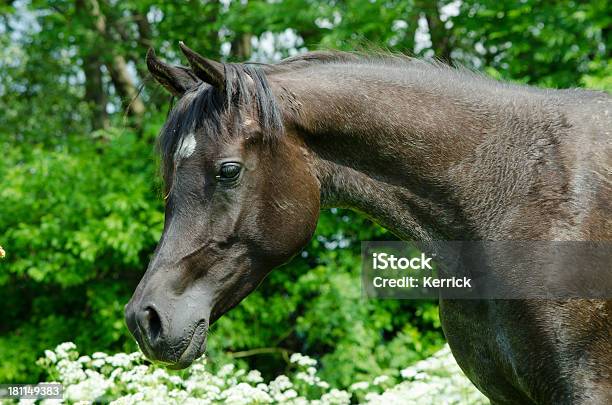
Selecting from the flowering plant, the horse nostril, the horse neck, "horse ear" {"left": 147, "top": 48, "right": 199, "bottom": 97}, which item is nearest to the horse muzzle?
the horse nostril

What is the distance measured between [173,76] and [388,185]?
0.84 m

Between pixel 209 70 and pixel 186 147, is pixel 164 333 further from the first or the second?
pixel 209 70

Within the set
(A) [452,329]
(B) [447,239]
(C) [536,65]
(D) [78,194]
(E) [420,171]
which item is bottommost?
(A) [452,329]

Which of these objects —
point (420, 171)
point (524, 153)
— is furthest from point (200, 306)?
point (524, 153)

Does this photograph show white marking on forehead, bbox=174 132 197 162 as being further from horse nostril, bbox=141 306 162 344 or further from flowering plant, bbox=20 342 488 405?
flowering plant, bbox=20 342 488 405

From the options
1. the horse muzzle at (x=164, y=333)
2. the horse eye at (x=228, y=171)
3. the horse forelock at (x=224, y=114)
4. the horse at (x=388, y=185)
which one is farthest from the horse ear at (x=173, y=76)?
the horse muzzle at (x=164, y=333)

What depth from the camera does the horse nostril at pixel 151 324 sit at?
2.22m

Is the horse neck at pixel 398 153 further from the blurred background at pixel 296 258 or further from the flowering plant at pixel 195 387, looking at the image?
the blurred background at pixel 296 258

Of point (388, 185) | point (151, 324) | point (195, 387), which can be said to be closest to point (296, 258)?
point (195, 387)

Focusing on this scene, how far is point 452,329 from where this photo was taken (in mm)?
2664

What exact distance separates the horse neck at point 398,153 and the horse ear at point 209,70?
21 cm

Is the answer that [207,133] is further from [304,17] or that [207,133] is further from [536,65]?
[536,65]

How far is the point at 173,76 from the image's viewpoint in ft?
8.35

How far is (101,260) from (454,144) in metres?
5.01
